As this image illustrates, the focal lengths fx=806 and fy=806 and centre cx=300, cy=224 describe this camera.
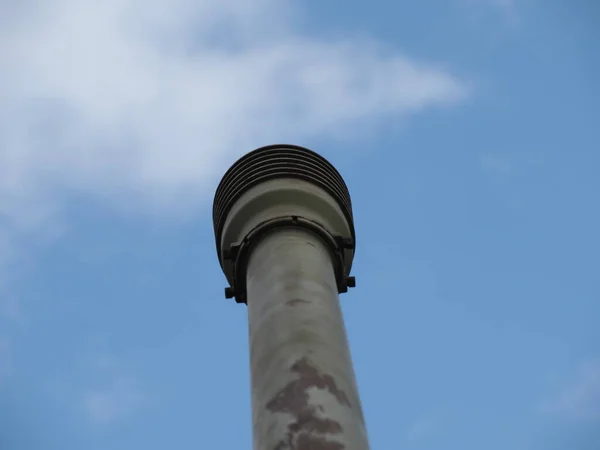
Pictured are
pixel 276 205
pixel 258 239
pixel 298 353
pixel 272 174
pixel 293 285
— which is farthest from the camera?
pixel 272 174

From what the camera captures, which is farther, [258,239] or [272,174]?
[272,174]

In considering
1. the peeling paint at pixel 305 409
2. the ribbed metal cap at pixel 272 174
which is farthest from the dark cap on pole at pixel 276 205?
the peeling paint at pixel 305 409

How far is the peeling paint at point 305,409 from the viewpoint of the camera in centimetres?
513

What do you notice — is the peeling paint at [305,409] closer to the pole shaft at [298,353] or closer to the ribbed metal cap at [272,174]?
the pole shaft at [298,353]

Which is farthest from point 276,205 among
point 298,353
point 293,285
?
point 298,353

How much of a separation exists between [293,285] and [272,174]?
2.01 meters

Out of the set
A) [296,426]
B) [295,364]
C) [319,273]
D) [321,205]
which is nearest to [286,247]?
[319,273]

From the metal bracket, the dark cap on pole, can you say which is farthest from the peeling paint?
the dark cap on pole

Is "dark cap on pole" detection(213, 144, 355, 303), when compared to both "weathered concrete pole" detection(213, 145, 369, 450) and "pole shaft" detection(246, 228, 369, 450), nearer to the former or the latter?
"weathered concrete pole" detection(213, 145, 369, 450)

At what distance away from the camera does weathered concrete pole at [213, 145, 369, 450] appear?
17.8ft

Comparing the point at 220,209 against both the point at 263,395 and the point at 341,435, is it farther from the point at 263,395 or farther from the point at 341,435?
the point at 341,435

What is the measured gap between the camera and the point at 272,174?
27.7 feet

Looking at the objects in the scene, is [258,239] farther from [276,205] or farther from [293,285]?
[293,285]

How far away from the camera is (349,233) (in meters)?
8.53
